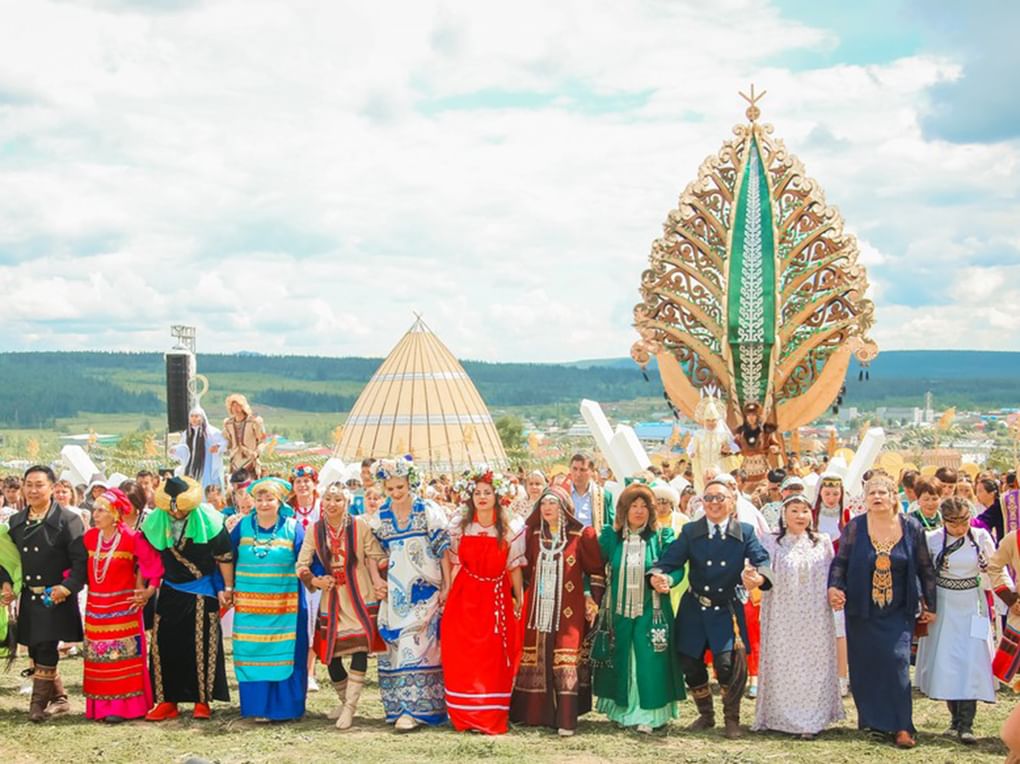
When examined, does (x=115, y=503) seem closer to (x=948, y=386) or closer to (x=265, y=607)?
(x=265, y=607)

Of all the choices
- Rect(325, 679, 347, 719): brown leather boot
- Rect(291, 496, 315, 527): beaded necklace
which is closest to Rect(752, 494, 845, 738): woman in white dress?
Rect(325, 679, 347, 719): brown leather boot

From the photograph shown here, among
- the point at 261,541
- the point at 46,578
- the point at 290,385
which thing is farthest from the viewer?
the point at 290,385

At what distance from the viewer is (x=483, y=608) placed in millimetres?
7102

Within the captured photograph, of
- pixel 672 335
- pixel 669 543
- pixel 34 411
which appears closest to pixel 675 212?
pixel 672 335

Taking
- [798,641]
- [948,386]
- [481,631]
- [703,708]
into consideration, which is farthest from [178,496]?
[948,386]

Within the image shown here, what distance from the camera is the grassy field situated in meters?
6.39

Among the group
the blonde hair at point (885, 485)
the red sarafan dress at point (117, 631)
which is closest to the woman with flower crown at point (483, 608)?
the red sarafan dress at point (117, 631)

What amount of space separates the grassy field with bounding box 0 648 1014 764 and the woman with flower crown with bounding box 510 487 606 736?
18 cm

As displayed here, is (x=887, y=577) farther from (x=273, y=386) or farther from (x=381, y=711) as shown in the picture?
(x=273, y=386)

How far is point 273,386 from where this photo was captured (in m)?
118

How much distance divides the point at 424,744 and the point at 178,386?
544 inches

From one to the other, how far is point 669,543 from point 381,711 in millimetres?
2062

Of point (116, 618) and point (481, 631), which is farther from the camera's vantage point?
point (116, 618)

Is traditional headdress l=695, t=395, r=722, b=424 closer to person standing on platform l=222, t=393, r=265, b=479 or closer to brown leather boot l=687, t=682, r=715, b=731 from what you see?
person standing on platform l=222, t=393, r=265, b=479
